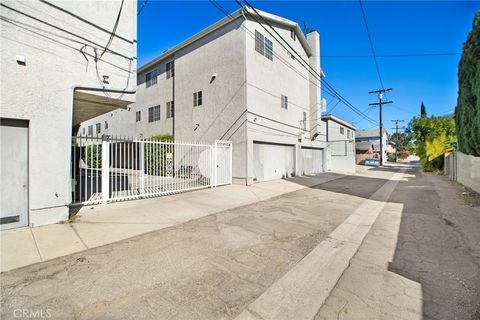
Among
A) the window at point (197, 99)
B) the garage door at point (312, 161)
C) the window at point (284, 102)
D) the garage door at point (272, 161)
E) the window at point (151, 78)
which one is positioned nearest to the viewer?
the garage door at point (272, 161)

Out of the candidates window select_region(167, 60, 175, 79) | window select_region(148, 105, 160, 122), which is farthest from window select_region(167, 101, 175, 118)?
window select_region(167, 60, 175, 79)

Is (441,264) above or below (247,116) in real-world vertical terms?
below

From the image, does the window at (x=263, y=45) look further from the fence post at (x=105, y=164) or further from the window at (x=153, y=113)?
the fence post at (x=105, y=164)

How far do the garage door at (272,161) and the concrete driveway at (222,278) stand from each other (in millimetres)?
8125

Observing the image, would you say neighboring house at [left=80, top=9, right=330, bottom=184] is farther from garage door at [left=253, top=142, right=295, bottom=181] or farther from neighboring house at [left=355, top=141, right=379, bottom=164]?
neighboring house at [left=355, top=141, right=379, bottom=164]

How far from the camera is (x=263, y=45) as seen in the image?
1370 centimetres

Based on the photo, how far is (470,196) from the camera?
9.13m

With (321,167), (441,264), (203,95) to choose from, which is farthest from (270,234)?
(321,167)

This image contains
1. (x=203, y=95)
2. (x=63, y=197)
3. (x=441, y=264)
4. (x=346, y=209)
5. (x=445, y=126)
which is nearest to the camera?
(x=441, y=264)

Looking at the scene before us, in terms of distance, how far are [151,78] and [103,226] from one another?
17.5 m

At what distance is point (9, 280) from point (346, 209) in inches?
304

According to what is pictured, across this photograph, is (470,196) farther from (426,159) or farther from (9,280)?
(426,159)

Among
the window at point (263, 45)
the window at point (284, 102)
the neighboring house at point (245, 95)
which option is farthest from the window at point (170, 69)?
the window at point (284, 102)

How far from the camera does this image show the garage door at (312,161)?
60.7 ft
